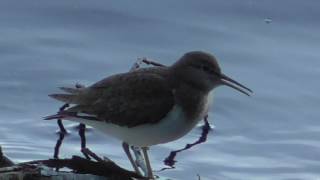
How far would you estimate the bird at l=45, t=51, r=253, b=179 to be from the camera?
6820 millimetres

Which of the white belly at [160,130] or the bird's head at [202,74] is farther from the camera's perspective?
the bird's head at [202,74]

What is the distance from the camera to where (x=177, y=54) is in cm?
987

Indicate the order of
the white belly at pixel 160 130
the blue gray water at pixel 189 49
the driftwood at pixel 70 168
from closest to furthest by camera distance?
the driftwood at pixel 70 168, the white belly at pixel 160 130, the blue gray water at pixel 189 49

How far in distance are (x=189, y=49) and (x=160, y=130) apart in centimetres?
323

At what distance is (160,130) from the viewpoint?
6.77m

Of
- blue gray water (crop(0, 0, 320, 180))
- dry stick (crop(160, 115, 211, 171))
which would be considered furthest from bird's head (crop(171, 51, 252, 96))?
blue gray water (crop(0, 0, 320, 180))

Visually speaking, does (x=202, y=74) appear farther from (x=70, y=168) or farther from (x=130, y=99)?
(x=70, y=168)

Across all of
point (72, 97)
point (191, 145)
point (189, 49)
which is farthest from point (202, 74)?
point (189, 49)

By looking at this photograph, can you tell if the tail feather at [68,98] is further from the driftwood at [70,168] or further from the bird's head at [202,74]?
the bird's head at [202,74]

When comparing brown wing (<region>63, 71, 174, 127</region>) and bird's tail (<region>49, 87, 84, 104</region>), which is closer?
brown wing (<region>63, 71, 174, 127</region>)

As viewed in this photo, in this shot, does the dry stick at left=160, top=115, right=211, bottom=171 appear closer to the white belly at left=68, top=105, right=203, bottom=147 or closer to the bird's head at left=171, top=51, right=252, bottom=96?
the bird's head at left=171, top=51, right=252, bottom=96

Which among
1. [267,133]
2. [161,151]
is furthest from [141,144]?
[267,133]

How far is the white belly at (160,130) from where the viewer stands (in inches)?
266

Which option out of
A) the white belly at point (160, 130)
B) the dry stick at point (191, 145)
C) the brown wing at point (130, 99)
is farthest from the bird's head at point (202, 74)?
the dry stick at point (191, 145)
